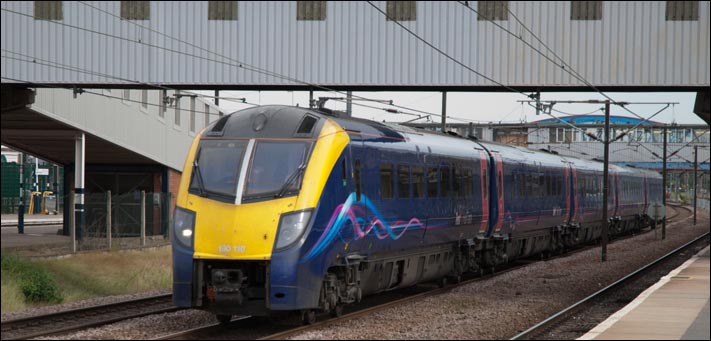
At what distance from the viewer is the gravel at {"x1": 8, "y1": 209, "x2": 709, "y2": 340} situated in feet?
49.3

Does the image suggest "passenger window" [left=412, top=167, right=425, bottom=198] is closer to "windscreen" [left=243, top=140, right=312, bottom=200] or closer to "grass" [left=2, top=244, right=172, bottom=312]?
"windscreen" [left=243, top=140, right=312, bottom=200]

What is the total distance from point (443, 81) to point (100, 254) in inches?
430

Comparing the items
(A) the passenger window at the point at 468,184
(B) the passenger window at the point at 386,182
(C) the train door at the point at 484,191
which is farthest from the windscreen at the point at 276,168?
(C) the train door at the point at 484,191

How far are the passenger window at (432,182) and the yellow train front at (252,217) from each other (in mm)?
4634

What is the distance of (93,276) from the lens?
24.4 m

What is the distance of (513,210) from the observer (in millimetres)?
27312

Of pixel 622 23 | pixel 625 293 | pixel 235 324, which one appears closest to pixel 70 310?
pixel 235 324

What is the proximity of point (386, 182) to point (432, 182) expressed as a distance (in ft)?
8.65

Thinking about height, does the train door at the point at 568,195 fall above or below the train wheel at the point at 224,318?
above

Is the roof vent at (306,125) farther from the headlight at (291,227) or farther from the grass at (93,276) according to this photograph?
the grass at (93,276)

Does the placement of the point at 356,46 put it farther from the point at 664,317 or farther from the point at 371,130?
the point at 664,317

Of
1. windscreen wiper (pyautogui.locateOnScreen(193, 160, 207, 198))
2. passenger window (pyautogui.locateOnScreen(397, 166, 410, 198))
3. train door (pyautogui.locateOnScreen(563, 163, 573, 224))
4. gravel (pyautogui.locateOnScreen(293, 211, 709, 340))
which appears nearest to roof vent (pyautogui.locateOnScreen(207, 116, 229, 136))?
windscreen wiper (pyautogui.locateOnScreen(193, 160, 207, 198))

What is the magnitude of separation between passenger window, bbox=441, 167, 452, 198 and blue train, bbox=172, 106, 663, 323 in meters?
0.06

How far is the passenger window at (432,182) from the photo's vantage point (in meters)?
20.2
